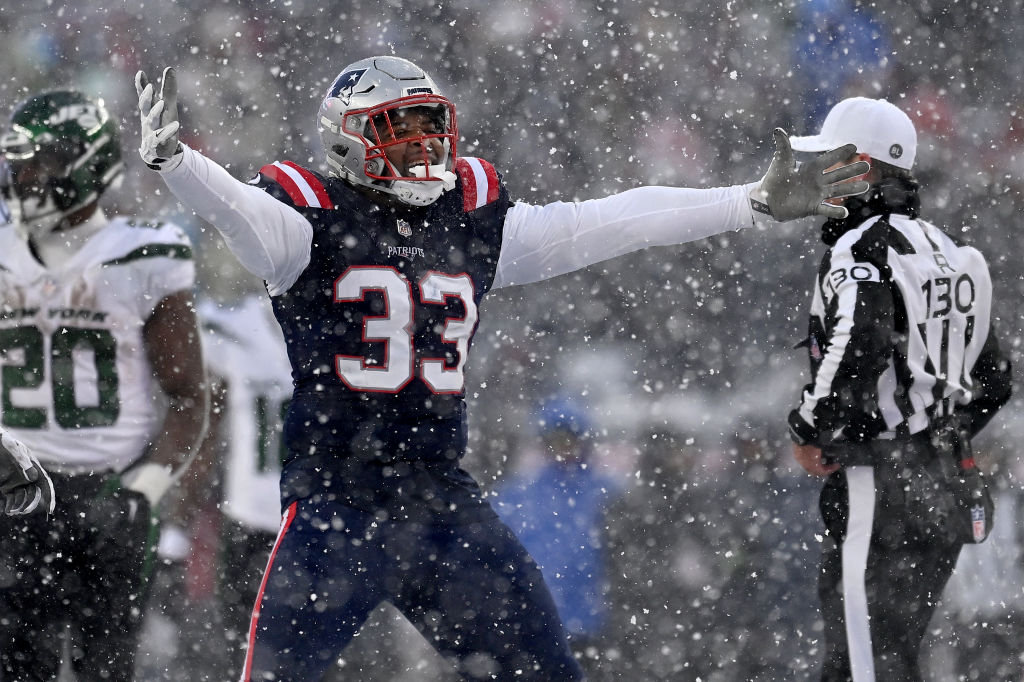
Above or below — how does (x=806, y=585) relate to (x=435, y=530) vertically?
below

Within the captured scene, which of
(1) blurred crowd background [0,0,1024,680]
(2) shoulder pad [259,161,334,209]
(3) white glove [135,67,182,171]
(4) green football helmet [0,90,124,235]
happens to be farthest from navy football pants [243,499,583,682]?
(1) blurred crowd background [0,0,1024,680]

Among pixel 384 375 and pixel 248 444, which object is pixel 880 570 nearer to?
pixel 384 375

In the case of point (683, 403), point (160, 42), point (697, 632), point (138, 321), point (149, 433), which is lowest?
point (697, 632)

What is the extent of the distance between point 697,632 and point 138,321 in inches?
100

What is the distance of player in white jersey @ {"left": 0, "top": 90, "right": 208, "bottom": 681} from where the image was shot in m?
3.24

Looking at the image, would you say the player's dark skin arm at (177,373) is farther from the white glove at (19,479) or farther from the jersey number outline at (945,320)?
the jersey number outline at (945,320)

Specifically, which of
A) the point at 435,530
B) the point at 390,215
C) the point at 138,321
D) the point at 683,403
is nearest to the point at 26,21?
the point at 138,321

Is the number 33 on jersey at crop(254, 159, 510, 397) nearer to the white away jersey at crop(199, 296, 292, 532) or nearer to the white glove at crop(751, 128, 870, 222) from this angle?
the white glove at crop(751, 128, 870, 222)

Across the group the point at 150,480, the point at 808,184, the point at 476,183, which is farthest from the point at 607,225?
the point at 150,480

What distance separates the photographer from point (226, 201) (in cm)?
241

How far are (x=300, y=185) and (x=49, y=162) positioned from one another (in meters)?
1.18

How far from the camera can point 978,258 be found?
3508 millimetres

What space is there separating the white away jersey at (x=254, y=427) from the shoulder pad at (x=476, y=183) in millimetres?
1574

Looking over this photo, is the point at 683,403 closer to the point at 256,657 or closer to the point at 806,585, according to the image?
the point at 806,585
